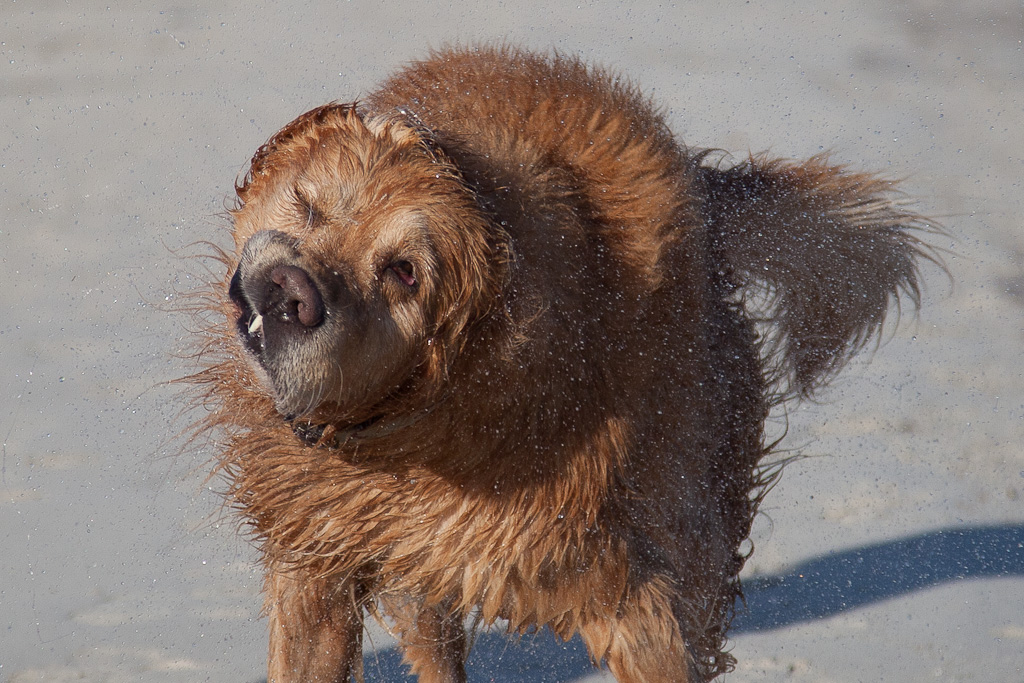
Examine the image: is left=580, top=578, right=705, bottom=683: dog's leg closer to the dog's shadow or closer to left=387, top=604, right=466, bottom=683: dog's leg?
left=387, top=604, right=466, bottom=683: dog's leg

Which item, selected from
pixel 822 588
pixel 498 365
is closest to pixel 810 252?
pixel 822 588

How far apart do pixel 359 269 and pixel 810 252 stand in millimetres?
1840

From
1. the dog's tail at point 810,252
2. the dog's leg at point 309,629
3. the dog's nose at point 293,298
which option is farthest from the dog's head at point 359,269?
the dog's tail at point 810,252

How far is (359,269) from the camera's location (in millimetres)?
2092

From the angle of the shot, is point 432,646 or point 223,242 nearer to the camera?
point 223,242

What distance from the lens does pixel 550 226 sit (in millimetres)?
2375

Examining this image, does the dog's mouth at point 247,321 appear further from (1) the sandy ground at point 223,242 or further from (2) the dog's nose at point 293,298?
(1) the sandy ground at point 223,242

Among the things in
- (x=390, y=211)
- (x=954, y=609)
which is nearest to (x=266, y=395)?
(x=390, y=211)

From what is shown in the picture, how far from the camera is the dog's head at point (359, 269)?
2049mm

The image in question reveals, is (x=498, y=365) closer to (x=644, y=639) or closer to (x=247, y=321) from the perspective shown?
(x=247, y=321)

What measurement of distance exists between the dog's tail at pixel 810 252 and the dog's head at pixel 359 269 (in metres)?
1.11

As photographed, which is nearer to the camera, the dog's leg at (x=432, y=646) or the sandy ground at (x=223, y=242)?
the dog's leg at (x=432, y=646)

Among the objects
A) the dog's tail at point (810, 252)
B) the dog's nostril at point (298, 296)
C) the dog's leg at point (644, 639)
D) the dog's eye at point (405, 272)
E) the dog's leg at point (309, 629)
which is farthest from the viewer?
the dog's tail at point (810, 252)

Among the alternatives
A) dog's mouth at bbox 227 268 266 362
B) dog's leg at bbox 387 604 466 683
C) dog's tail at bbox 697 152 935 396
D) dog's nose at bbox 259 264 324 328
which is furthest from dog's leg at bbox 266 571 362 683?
dog's tail at bbox 697 152 935 396
